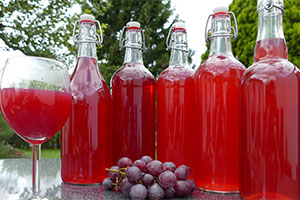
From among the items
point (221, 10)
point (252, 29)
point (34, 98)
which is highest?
point (252, 29)

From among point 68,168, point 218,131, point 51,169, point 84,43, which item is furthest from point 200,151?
point 51,169

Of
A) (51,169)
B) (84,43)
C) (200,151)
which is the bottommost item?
(51,169)

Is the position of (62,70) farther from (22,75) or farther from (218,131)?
(218,131)

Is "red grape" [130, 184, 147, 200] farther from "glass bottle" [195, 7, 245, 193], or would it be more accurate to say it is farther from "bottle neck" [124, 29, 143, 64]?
"bottle neck" [124, 29, 143, 64]

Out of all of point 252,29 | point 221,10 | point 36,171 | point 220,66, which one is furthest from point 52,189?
point 252,29

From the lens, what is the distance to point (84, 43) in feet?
3.23

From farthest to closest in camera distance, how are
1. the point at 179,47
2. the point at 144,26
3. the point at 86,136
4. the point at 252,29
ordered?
the point at 144,26
the point at 252,29
the point at 179,47
the point at 86,136

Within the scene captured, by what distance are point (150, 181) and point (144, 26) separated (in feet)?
25.7

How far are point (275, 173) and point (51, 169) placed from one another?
0.87 meters

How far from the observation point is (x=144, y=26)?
8.23 metres

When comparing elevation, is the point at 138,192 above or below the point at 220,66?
below

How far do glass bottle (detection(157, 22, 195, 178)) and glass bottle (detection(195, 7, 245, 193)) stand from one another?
3.5 inches

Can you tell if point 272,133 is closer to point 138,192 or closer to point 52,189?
point 138,192

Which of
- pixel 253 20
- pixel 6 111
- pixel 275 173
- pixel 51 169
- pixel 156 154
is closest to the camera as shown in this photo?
pixel 275 173
